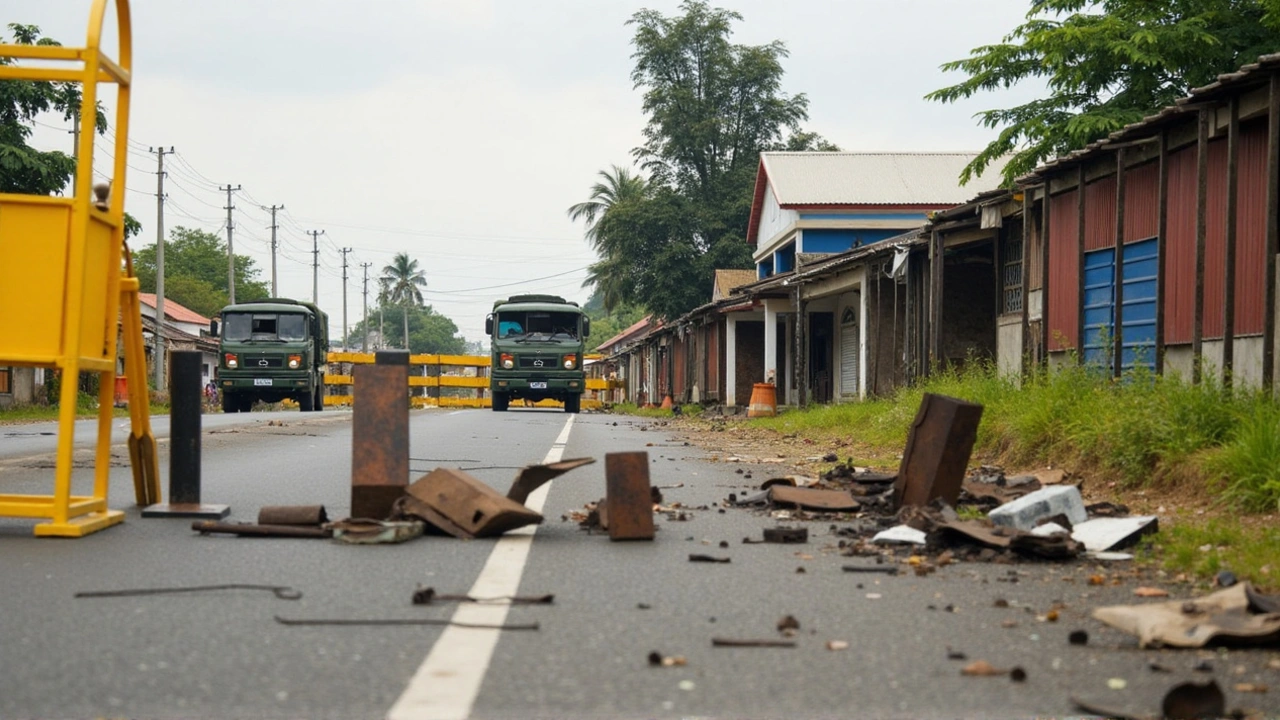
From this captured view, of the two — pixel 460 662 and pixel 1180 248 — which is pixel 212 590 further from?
pixel 1180 248

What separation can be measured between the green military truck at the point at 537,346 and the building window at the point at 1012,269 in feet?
57.3

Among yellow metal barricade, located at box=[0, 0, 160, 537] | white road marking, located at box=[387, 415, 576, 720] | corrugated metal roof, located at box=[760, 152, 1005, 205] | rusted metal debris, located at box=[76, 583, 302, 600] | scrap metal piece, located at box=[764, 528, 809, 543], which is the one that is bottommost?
white road marking, located at box=[387, 415, 576, 720]

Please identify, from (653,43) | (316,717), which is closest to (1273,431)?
(316,717)

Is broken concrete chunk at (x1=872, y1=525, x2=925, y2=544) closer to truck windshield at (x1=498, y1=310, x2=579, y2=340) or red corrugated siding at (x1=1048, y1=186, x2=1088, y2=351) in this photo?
red corrugated siding at (x1=1048, y1=186, x2=1088, y2=351)

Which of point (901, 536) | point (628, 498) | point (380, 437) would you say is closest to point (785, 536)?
point (901, 536)

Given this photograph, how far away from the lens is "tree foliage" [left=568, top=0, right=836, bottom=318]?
55.9 m

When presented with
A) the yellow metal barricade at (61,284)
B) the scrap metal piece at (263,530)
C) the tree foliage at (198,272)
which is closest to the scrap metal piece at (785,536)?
the scrap metal piece at (263,530)

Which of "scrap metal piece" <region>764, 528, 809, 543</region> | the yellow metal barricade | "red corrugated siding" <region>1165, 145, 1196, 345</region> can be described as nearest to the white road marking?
"scrap metal piece" <region>764, 528, 809, 543</region>

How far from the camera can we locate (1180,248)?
39.9 ft

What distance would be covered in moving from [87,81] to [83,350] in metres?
1.38

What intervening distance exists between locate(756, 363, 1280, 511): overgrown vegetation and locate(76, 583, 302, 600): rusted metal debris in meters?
5.48

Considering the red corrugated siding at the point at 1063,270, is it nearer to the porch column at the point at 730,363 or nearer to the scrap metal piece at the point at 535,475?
the scrap metal piece at the point at 535,475

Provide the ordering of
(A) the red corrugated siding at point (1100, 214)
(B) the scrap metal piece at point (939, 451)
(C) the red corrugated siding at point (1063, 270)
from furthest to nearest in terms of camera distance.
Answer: (C) the red corrugated siding at point (1063, 270)
(A) the red corrugated siding at point (1100, 214)
(B) the scrap metal piece at point (939, 451)

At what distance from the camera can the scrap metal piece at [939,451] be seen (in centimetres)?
745
